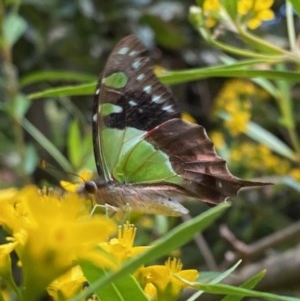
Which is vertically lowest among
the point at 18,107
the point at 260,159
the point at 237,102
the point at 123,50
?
the point at 260,159

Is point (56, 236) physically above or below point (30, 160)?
above

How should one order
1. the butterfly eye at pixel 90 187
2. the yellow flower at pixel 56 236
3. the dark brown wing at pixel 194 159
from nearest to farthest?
the yellow flower at pixel 56 236 < the butterfly eye at pixel 90 187 < the dark brown wing at pixel 194 159

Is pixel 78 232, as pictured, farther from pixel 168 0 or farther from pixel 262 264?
pixel 168 0

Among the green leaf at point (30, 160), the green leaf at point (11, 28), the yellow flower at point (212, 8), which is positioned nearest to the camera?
the yellow flower at point (212, 8)

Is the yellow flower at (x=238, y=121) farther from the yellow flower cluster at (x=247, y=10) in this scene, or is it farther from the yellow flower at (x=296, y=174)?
the yellow flower cluster at (x=247, y=10)

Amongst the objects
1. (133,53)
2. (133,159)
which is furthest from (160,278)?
(133,53)

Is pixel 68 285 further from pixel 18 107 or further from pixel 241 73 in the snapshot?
pixel 18 107

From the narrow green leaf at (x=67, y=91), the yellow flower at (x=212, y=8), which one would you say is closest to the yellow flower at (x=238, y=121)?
the yellow flower at (x=212, y=8)
